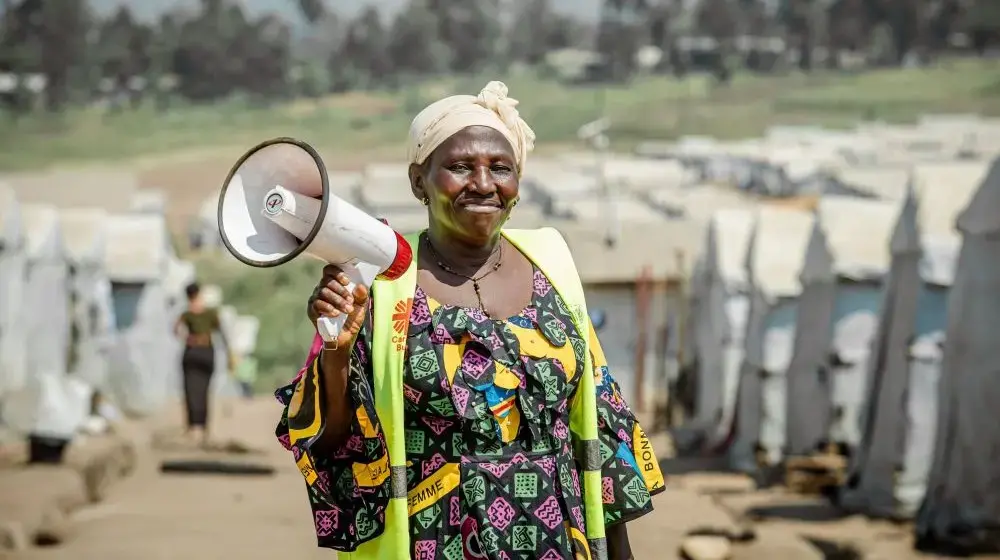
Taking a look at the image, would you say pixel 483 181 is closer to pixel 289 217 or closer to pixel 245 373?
pixel 289 217

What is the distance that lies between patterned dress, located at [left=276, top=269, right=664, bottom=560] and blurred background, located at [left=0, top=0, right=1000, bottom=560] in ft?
14.8

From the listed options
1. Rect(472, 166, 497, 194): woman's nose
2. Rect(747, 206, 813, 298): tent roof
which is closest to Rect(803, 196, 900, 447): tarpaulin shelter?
Rect(747, 206, 813, 298): tent roof

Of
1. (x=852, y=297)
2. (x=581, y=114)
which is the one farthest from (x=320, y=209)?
(x=581, y=114)

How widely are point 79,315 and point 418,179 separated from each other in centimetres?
1209

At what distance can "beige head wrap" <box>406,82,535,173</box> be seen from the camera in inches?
102

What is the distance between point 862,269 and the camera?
1056 cm

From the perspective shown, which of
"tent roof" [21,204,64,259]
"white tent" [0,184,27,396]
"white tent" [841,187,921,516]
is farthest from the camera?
"tent roof" [21,204,64,259]

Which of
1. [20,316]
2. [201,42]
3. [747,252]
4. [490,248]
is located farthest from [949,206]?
[201,42]

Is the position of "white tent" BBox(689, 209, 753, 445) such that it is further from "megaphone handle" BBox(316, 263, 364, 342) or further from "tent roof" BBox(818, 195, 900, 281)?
"megaphone handle" BBox(316, 263, 364, 342)

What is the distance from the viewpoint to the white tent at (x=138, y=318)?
1509cm

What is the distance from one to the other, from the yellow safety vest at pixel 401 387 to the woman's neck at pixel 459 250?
0.16ft

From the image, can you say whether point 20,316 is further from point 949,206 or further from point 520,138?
point 520,138

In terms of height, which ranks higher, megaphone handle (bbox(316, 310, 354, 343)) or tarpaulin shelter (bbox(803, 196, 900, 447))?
megaphone handle (bbox(316, 310, 354, 343))

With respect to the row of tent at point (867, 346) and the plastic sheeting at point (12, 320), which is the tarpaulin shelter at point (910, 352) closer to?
the row of tent at point (867, 346)
